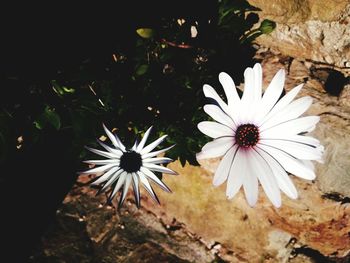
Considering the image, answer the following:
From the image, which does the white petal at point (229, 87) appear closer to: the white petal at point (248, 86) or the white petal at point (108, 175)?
the white petal at point (248, 86)

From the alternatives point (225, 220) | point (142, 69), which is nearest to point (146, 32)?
point (142, 69)

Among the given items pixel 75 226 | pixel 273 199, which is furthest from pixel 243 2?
pixel 75 226

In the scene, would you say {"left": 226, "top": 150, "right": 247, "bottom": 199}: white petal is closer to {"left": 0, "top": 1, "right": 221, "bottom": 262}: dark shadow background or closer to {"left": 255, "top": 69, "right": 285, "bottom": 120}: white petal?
{"left": 255, "top": 69, "right": 285, "bottom": 120}: white petal

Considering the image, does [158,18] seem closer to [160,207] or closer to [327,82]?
[327,82]

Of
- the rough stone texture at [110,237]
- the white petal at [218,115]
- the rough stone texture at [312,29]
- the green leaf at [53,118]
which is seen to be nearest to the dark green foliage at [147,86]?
the green leaf at [53,118]

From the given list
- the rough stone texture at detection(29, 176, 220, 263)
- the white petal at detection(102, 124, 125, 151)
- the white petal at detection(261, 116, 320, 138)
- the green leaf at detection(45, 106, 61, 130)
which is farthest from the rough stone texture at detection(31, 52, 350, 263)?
the green leaf at detection(45, 106, 61, 130)

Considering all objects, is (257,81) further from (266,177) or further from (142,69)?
(142,69)
